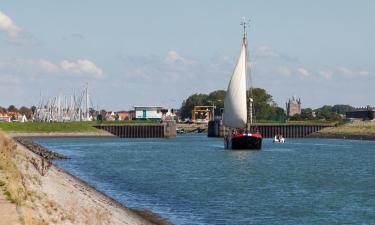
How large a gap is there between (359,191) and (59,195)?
2525cm

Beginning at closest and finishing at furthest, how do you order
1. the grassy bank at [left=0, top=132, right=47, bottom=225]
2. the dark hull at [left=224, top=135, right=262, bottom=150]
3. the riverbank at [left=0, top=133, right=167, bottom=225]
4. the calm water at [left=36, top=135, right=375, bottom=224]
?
Answer: the grassy bank at [left=0, top=132, right=47, bottom=225] → the riverbank at [left=0, top=133, right=167, bottom=225] → the calm water at [left=36, top=135, right=375, bottom=224] → the dark hull at [left=224, top=135, right=262, bottom=150]

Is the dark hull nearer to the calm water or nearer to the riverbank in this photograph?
the calm water

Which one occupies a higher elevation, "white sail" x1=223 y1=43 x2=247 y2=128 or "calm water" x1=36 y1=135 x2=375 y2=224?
"white sail" x1=223 y1=43 x2=247 y2=128

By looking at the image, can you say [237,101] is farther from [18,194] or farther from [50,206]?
[18,194]

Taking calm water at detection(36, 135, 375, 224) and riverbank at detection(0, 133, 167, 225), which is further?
calm water at detection(36, 135, 375, 224)

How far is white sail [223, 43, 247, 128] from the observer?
11494 cm

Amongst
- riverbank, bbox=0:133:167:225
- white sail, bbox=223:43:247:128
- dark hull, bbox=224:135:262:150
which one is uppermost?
white sail, bbox=223:43:247:128

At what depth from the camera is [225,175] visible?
6838 cm

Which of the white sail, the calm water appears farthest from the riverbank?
the white sail

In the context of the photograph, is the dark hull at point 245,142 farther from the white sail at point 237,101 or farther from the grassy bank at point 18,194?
the grassy bank at point 18,194

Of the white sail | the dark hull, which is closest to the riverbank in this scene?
the dark hull

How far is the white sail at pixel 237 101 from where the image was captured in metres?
115

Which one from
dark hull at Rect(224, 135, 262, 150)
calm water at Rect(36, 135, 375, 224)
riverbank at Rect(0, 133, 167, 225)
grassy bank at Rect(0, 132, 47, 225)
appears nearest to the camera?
grassy bank at Rect(0, 132, 47, 225)

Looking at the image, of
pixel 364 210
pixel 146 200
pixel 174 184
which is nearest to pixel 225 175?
pixel 174 184
